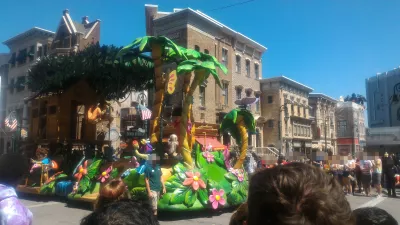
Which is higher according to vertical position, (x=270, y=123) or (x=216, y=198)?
(x=270, y=123)

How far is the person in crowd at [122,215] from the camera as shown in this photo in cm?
162

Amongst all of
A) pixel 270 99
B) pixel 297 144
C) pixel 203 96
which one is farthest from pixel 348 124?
pixel 203 96

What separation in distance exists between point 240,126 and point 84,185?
5600mm

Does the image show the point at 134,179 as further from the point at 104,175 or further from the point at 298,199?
the point at 298,199

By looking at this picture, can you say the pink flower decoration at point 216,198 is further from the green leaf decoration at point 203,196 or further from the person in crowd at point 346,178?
the person in crowd at point 346,178

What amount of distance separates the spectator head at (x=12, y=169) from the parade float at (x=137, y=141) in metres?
3.73

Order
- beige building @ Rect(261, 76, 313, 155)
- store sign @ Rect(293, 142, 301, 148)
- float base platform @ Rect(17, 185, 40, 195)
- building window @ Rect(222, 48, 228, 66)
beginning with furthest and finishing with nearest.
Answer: store sign @ Rect(293, 142, 301, 148)
beige building @ Rect(261, 76, 313, 155)
building window @ Rect(222, 48, 228, 66)
float base platform @ Rect(17, 185, 40, 195)

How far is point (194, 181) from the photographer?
9.88 m

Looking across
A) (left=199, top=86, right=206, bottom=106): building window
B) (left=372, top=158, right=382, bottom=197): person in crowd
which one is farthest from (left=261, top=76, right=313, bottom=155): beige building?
(left=372, top=158, right=382, bottom=197): person in crowd

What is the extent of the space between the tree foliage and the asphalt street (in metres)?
4.89

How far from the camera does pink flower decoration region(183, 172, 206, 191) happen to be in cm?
978

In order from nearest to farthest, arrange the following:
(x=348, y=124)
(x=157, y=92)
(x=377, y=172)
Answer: (x=157, y=92) < (x=377, y=172) < (x=348, y=124)

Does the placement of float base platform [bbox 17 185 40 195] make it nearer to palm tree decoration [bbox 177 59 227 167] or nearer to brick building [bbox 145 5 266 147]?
palm tree decoration [bbox 177 59 227 167]

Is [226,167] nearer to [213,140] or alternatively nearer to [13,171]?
[213,140]
